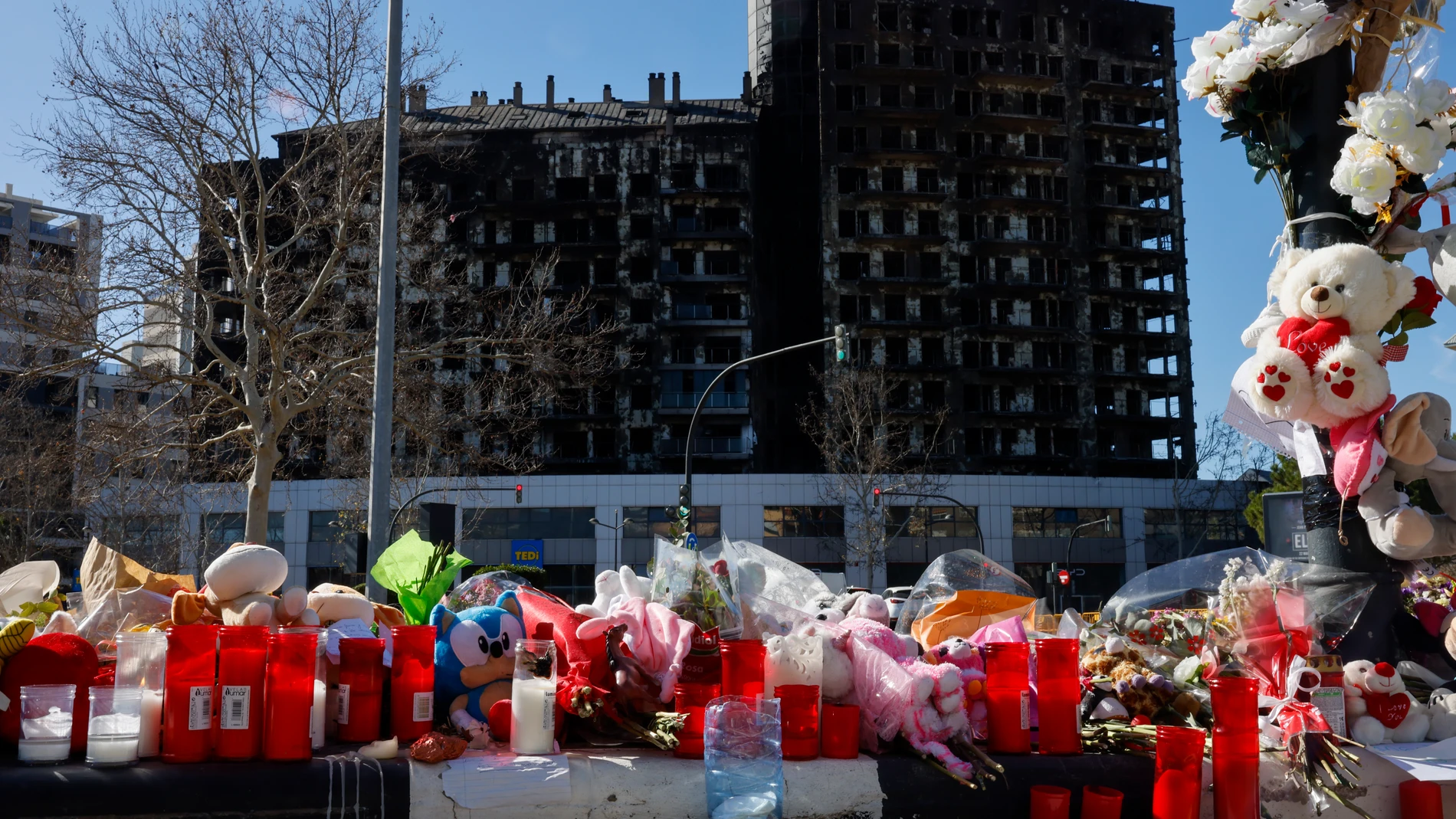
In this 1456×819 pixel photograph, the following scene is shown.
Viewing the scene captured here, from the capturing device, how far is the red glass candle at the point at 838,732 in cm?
347

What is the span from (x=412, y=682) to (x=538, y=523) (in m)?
44.6

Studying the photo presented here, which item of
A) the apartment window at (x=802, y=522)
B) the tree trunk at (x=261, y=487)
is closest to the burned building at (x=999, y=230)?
the apartment window at (x=802, y=522)

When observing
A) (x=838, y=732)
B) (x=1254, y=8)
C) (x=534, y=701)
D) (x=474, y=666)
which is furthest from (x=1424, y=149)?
(x=474, y=666)

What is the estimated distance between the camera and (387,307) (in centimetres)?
1046

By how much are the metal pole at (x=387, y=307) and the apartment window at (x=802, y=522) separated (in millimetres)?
37603

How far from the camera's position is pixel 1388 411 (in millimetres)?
4258

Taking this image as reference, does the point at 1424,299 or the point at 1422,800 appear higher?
the point at 1424,299

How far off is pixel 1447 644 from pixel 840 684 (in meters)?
2.53

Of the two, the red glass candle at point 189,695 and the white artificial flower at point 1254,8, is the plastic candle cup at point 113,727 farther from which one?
the white artificial flower at point 1254,8

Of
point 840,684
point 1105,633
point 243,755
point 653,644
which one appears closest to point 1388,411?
point 1105,633

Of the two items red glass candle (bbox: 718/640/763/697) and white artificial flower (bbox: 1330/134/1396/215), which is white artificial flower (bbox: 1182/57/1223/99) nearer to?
white artificial flower (bbox: 1330/134/1396/215)

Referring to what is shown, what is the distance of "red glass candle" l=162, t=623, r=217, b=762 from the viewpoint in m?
3.13

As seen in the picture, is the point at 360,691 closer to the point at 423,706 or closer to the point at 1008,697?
the point at 423,706

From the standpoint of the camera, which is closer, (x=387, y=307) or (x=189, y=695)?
(x=189, y=695)
